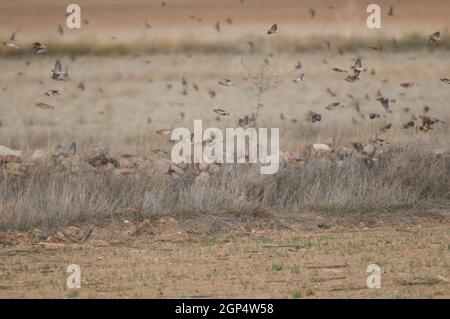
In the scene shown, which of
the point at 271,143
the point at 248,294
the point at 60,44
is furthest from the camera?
the point at 60,44

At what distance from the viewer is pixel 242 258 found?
10344 millimetres

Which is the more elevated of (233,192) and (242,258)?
(233,192)

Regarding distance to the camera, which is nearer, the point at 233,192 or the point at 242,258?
the point at 242,258

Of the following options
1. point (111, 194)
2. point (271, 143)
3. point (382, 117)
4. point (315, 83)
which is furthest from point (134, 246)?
point (315, 83)

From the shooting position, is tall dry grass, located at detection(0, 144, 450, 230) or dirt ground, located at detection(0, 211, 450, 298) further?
tall dry grass, located at detection(0, 144, 450, 230)

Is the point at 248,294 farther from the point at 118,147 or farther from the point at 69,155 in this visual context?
the point at 118,147

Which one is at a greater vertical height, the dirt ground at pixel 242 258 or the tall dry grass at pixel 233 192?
the tall dry grass at pixel 233 192

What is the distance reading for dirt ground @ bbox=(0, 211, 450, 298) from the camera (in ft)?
29.2

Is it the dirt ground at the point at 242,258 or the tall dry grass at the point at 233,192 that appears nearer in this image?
the dirt ground at the point at 242,258

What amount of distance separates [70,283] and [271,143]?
299 inches

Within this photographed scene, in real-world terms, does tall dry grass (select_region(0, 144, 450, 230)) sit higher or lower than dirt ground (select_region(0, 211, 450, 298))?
higher

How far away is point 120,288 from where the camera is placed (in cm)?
895

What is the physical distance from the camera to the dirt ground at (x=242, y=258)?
8914 mm

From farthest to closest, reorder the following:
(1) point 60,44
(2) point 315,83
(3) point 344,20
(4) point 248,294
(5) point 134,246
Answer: (3) point 344,20 → (1) point 60,44 → (2) point 315,83 → (5) point 134,246 → (4) point 248,294
